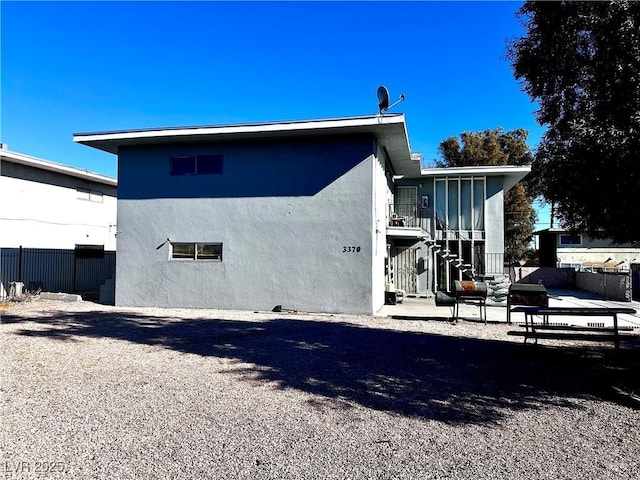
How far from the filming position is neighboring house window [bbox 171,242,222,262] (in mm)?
13477

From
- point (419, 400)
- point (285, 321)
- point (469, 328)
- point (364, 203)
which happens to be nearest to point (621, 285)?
point (469, 328)

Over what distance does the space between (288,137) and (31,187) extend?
1167 cm

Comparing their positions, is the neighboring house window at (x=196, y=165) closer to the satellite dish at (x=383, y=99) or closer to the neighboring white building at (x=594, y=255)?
the satellite dish at (x=383, y=99)

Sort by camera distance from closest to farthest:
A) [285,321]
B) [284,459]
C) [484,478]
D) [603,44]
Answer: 1. [484,478]
2. [284,459]
3. [603,44]
4. [285,321]

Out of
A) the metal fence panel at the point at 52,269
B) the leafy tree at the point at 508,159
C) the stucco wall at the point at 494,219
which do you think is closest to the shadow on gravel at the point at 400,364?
the metal fence panel at the point at 52,269

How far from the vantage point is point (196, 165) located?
539 inches

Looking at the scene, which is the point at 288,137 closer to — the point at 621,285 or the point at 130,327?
the point at 130,327

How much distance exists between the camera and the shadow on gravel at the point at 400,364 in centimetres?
513

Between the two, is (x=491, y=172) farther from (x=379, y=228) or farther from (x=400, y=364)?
(x=400, y=364)

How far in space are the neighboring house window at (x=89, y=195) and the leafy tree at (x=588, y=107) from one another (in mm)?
19235

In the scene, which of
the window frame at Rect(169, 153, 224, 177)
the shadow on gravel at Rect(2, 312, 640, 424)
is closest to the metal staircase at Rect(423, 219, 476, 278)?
the shadow on gravel at Rect(2, 312, 640, 424)

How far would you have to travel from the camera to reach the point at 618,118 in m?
5.26

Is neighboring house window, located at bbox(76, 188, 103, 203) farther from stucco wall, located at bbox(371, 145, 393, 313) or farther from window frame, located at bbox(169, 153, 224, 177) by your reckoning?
stucco wall, located at bbox(371, 145, 393, 313)

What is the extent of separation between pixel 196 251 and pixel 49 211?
8.93m
